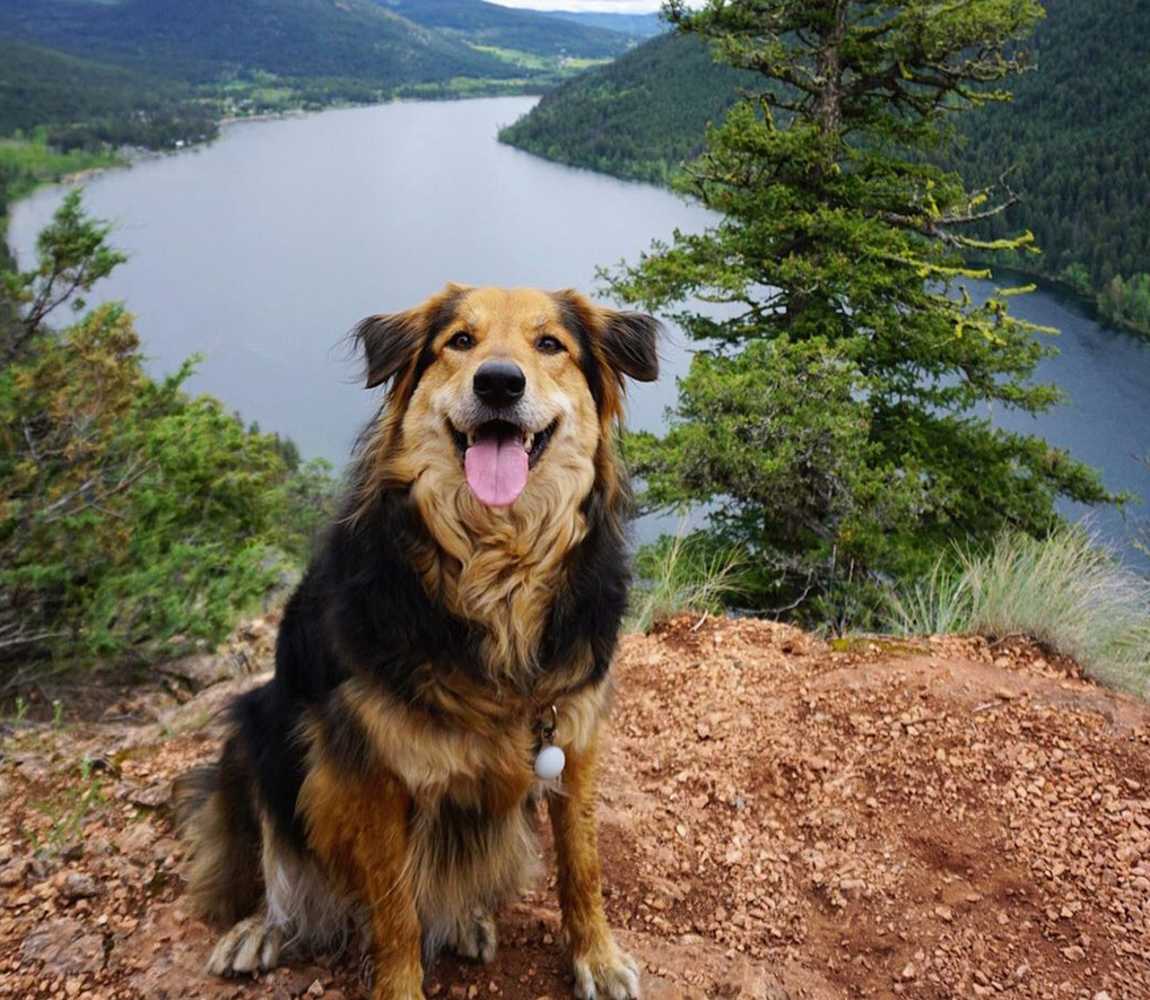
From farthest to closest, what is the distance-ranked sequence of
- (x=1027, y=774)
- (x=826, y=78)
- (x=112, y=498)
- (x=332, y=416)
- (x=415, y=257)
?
(x=415, y=257) → (x=332, y=416) → (x=826, y=78) → (x=112, y=498) → (x=1027, y=774)

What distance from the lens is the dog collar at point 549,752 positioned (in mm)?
2258

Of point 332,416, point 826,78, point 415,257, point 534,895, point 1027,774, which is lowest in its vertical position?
point 332,416

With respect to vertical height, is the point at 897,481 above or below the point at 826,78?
below

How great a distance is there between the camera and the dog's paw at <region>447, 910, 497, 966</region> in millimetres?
2574

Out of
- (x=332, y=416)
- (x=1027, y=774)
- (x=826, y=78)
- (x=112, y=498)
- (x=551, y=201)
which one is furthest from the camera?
(x=551, y=201)

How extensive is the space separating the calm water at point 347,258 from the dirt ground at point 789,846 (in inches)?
501

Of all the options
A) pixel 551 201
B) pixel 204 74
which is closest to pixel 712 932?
pixel 551 201

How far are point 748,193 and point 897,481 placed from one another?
575cm

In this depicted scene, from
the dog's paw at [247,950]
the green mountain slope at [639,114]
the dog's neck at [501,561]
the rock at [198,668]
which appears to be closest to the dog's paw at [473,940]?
the dog's paw at [247,950]

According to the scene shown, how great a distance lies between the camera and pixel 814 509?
11.1 metres

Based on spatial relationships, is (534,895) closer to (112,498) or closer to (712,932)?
(712,932)

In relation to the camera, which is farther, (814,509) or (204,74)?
(204,74)

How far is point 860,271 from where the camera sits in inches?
485

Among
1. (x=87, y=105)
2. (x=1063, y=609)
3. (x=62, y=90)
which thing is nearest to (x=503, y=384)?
(x=1063, y=609)
